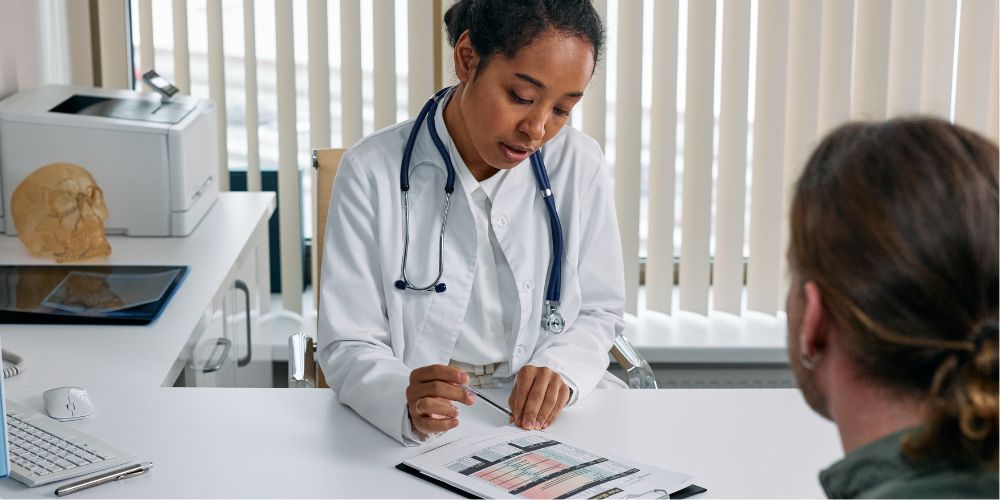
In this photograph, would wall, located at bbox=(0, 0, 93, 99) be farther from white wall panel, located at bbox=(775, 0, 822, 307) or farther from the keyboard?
white wall panel, located at bbox=(775, 0, 822, 307)

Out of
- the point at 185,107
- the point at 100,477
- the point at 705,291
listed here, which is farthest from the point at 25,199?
the point at 705,291

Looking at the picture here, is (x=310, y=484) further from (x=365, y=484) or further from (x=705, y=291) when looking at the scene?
(x=705, y=291)

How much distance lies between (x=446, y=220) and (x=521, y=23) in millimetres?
323

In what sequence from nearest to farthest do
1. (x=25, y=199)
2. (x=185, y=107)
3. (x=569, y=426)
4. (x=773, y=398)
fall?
1. (x=569, y=426)
2. (x=773, y=398)
3. (x=25, y=199)
4. (x=185, y=107)

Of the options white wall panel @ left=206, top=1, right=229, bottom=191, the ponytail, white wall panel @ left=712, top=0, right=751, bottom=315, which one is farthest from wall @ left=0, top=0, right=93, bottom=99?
the ponytail

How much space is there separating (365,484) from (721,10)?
1.87 meters

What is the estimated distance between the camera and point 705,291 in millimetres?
2871

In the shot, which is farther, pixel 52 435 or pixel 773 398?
pixel 773 398

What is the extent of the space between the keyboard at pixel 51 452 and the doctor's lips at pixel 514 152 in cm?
67

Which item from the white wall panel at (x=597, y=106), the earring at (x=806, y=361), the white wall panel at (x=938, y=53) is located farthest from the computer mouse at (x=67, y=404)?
the white wall panel at (x=938, y=53)

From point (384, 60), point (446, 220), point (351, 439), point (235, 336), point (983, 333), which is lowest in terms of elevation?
point (235, 336)

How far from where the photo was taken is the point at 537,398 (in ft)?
4.67

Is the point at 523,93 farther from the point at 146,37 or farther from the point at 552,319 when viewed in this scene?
the point at 146,37

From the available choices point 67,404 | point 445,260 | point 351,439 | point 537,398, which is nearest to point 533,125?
point 445,260
